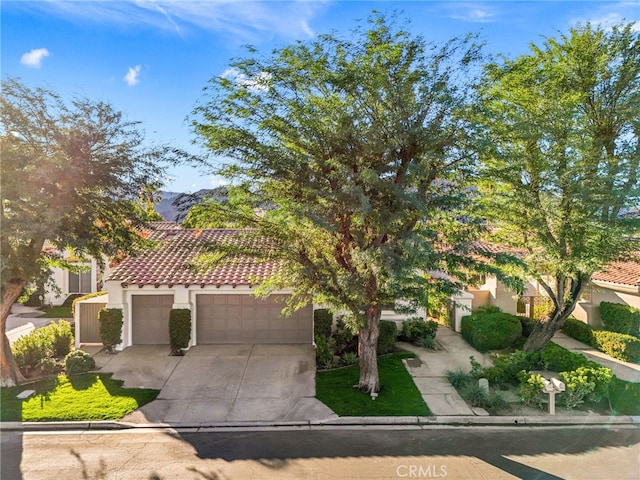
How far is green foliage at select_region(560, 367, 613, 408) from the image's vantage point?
1102 cm

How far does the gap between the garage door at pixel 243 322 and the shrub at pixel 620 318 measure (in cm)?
1197

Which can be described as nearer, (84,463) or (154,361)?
(84,463)

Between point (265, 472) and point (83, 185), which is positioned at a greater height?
point (83, 185)

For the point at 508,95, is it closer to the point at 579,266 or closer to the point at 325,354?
the point at 579,266

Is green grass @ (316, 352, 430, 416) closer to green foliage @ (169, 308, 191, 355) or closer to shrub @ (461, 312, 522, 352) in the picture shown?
shrub @ (461, 312, 522, 352)

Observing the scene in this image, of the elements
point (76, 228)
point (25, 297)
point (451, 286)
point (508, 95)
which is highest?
point (508, 95)

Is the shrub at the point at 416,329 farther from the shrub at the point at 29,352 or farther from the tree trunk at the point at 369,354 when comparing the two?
the shrub at the point at 29,352

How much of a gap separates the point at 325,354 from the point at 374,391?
258cm

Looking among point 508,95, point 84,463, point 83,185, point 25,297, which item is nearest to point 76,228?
point 83,185

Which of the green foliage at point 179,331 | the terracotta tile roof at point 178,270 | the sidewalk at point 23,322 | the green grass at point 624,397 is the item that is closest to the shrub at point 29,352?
the terracotta tile roof at point 178,270

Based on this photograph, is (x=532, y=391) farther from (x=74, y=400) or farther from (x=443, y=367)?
(x=74, y=400)

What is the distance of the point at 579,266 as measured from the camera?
12.1 m

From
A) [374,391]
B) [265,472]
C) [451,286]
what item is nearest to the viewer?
[265,472]

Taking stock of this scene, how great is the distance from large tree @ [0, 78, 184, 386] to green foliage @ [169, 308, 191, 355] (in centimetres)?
A: 331
